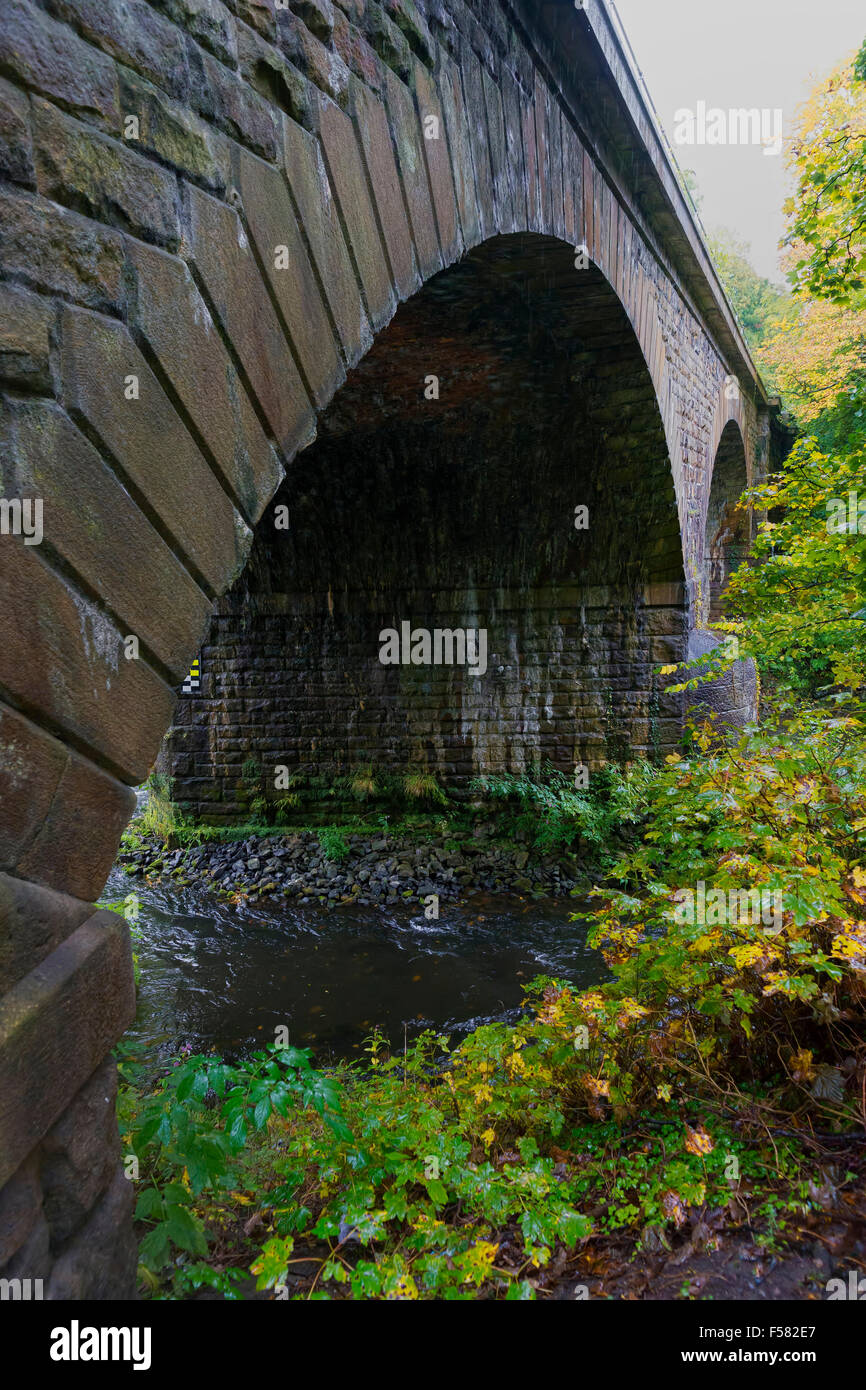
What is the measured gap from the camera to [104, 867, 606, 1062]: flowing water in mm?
5621

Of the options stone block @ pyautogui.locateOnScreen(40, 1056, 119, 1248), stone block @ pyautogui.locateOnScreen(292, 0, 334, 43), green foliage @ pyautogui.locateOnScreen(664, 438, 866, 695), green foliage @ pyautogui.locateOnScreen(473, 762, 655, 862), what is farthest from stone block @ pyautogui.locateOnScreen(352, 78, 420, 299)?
green foliage @ pyautogui.locateOnScreen(473, 762, 655, 862)

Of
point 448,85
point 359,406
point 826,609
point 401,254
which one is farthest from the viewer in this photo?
point 359,406

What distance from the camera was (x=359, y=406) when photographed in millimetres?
7379

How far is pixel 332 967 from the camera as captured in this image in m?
6.76

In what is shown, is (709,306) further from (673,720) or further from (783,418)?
(783,418)

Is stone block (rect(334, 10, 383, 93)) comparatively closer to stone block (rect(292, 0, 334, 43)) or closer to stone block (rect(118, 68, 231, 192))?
stone block (rect(292, 0, 334, 43))

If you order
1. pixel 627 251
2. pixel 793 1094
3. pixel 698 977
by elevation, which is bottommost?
pixel 793 1094

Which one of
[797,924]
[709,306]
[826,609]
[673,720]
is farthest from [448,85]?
[709,306]

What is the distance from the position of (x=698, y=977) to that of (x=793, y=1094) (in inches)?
16.3

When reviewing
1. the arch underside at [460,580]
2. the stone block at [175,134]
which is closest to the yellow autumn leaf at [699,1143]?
the stone block at [175,134]

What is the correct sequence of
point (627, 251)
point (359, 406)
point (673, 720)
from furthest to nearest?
point (673, 720)
point (359, 406)
point (627, 251)

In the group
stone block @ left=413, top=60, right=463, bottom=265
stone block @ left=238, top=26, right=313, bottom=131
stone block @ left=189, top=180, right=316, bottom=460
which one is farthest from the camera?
stone block @ left=413, top=60, right=463, bottom=265
